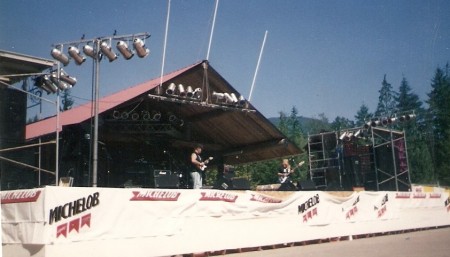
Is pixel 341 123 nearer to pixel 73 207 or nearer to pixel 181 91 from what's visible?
pixel 181 91

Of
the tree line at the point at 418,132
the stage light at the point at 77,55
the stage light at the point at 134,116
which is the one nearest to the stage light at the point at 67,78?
the stage light at the point at 77,55

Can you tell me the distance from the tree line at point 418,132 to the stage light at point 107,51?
34635mm

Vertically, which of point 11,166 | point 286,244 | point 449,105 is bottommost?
point 286,244

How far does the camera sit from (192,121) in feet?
59.0

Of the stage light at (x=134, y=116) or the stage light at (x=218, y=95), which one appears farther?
the stage light at (x=134, y=116)

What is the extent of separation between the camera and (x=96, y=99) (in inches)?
465

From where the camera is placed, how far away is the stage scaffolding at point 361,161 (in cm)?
2058

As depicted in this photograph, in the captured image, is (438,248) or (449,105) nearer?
(438,248)

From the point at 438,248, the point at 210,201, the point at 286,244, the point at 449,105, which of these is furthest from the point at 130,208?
the point at 449,105

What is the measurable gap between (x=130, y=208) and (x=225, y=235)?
8.07ft

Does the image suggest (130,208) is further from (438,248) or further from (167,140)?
(167,140)

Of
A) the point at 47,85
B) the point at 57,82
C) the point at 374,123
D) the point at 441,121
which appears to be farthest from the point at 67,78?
the point at 441,121

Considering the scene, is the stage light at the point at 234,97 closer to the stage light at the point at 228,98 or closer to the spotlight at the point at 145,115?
the stage light at the point at 228,98

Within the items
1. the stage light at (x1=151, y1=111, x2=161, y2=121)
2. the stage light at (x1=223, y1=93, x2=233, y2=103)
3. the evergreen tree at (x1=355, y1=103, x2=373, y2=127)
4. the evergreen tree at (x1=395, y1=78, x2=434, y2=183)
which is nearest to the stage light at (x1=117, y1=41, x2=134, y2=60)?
the stage light at (x1=223, y1=93, x2=233, y2=103)
